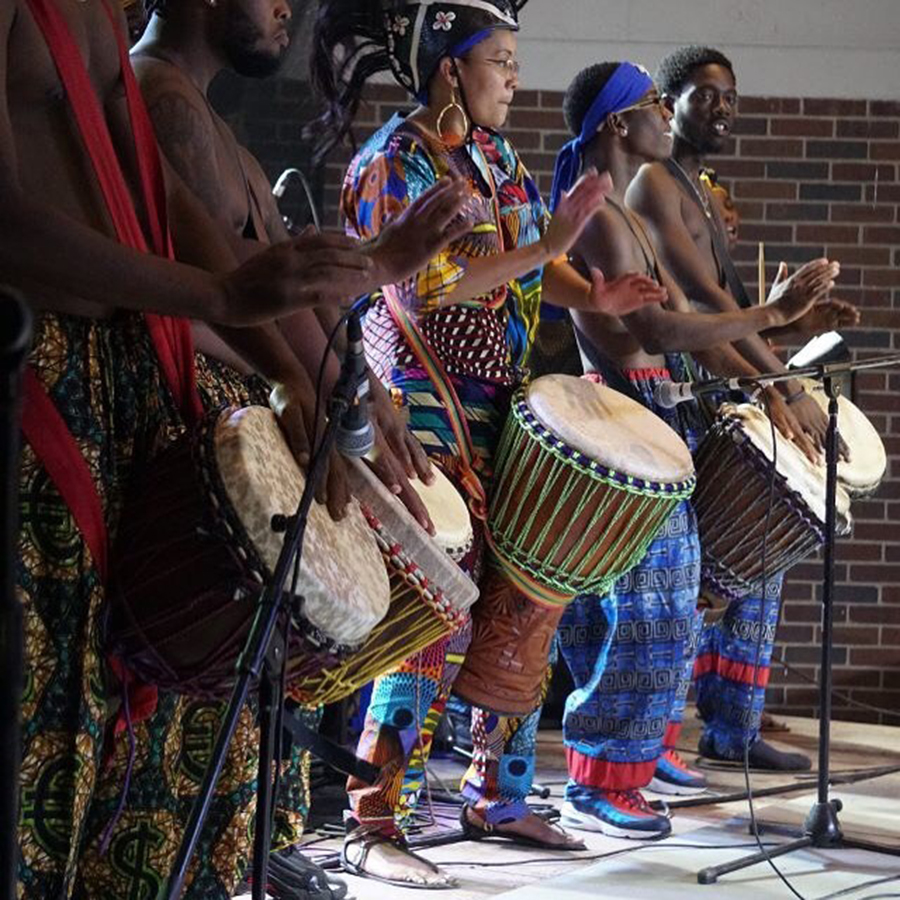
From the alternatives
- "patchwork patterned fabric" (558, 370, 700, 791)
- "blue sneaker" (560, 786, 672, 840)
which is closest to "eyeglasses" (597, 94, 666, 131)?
"patchwork patterned fabric" (558, 370, 700, 791)

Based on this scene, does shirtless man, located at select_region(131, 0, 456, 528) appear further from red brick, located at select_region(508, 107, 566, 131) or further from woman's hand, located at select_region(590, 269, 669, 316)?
red brick, located at select_region(508, 107, 566, 131)

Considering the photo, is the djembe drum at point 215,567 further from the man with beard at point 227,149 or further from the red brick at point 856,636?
the red brick at point 856,636

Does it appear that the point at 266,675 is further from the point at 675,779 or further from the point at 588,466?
the point at 675,779

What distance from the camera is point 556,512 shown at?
371 centimetres

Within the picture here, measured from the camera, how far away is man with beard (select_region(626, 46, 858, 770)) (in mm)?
4703

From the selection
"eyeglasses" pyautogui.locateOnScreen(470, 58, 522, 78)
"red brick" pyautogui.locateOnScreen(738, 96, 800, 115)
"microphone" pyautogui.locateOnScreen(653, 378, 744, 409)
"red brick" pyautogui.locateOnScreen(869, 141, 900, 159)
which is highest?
"red brick" pyautogui.locateOnScreen(738, 96, 800, 115)

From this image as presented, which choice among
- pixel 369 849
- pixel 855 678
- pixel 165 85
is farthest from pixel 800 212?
pixel 165 85

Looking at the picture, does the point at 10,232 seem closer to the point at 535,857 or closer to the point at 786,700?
the point at 535,857

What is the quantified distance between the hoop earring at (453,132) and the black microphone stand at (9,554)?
2515 mm

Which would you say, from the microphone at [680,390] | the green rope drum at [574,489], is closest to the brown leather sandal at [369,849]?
the green rope drum at [574,489]

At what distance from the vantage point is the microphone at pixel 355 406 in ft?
7.09

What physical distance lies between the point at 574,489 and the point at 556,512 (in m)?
0.07

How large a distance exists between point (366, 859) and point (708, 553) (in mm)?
1423

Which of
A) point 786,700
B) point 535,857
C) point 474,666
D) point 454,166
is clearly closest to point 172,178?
point 454,166
